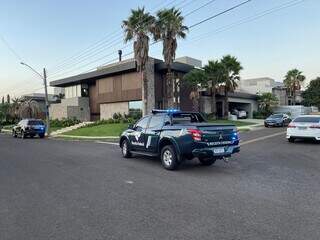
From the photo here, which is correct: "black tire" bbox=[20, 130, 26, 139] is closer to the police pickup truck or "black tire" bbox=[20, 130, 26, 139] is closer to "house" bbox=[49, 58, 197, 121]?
A: "house" bbox=[49, 58, 197, 121]

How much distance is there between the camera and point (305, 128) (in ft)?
63.2

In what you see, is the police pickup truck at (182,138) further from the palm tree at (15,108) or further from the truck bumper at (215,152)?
the palm tree at (15,108)

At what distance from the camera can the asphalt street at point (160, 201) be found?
5.47m

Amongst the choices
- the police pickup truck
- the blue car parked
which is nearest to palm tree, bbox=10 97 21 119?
the blue car parked

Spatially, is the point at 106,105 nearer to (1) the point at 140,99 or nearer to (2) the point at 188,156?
(1) the point at 140,99

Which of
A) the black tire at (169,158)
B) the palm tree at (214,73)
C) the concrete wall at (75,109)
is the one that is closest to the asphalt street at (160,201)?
the black tire at (169,158)

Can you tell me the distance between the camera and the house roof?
42.7 metres

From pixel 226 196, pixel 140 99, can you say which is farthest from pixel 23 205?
pixel 140 99

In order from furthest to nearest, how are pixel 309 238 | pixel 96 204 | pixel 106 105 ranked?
pixel 106 105
pixel 96 204
pixel 309 238

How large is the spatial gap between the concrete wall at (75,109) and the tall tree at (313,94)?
4770 cm

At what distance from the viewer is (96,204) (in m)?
7.12

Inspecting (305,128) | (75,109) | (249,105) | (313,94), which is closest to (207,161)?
(305,128)

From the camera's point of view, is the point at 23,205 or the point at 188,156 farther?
the point at 188,156

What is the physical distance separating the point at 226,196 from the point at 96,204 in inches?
106
